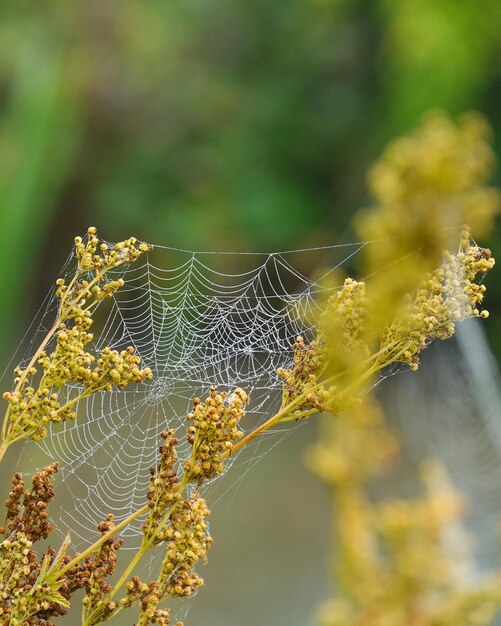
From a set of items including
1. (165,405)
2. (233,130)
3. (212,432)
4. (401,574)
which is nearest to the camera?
(212,432)

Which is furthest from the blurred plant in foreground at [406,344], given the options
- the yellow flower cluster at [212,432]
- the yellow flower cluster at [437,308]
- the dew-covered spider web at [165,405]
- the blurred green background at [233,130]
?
the blurred green background at [233,130]

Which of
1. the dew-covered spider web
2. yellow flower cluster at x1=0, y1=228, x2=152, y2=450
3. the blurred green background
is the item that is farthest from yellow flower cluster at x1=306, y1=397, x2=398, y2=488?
the blurred green background

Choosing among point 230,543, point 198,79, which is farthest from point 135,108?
point 230,543

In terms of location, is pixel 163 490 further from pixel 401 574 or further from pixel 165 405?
pixel 165 405

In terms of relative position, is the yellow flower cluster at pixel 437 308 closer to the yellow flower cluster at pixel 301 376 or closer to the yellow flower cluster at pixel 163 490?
the yellow flower cluster at pixel 301 376

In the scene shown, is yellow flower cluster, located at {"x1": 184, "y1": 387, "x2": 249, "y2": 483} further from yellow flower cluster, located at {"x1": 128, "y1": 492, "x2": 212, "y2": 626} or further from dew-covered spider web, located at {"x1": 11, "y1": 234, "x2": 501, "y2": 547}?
dew-covered spider web, located at {"x1": 11, "y1": 234, "x2": 501, "y2": 547}

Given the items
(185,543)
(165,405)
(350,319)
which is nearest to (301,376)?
(350,319)
